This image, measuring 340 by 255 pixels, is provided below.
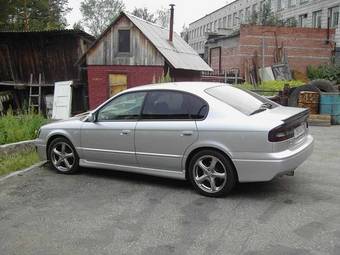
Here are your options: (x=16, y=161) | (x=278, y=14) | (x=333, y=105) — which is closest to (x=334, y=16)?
(x=278, y=14)

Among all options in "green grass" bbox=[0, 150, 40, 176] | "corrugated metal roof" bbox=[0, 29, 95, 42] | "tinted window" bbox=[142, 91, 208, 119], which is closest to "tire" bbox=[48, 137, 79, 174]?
"green grass" bbox=[0, 150, 40, 176]

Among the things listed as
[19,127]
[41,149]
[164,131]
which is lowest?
[41,149]

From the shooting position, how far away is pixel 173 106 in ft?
22.1

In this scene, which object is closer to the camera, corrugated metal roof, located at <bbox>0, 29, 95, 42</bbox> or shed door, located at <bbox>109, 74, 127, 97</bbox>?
shed door, located at <bbox>109, 74, 127, 97</bbox>

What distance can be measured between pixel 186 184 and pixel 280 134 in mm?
1716

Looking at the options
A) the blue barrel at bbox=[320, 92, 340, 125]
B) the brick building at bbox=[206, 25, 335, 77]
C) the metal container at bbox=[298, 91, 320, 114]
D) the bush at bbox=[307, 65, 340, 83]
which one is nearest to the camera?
the blue barrel at bbox=[320, 92, 340, 125]

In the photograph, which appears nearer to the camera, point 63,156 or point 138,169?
point 138,169

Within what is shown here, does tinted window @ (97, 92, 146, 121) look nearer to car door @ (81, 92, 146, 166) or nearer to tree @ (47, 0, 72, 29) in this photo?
car door @ (81, 92, 146, 166)

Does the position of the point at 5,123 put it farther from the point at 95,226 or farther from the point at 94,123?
the point at 95,226

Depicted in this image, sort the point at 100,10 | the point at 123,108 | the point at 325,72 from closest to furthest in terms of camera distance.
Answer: the point at 123,108, the point at 325,72, the point at 100,10

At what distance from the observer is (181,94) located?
264 inches

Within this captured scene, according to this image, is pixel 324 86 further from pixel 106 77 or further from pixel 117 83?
pixel 106 77

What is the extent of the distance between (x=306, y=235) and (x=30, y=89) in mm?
22718

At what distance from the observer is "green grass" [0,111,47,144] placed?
9.81 m
